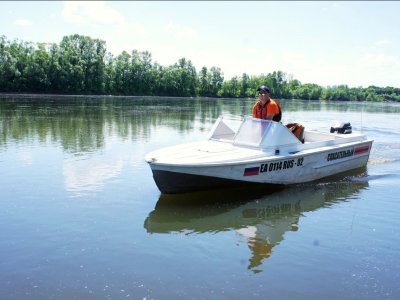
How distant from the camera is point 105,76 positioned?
9581cm

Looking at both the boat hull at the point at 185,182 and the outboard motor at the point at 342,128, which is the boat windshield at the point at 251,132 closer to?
the boat hull at the point at 185,182

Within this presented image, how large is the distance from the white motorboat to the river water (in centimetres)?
50

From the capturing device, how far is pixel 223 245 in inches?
285

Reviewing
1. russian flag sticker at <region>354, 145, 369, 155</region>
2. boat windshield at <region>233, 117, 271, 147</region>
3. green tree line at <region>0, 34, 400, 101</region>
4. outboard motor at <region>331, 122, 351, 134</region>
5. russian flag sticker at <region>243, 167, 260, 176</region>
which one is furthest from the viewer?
green tree line at <region>0, 34, 400, 101</region>

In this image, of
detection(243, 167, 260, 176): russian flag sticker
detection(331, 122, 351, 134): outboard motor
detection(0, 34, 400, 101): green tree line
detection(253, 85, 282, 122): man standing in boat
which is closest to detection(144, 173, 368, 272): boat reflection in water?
detection(243, 167, 260, 176): russian flag sticker

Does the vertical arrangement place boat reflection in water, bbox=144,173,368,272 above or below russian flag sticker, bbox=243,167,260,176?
below

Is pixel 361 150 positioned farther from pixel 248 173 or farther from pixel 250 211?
pixel 250 211

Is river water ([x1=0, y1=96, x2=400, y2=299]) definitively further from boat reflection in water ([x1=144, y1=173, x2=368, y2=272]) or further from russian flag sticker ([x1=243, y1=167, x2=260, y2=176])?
russian flag sticker ([x1=243, y1=167, x2=260, y2=176])

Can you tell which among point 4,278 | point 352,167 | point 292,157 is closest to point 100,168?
point 292,157

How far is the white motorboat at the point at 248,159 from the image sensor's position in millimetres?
9141

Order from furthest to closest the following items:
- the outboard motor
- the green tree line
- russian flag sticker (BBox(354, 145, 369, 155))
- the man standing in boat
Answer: the green tree line → the outboard motor → russian flag sticker (BBox(354, 145, 369, 155)) → the man standing in boat

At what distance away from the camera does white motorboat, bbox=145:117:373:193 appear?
30.0 ft

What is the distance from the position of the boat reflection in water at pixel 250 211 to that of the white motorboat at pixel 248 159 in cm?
40

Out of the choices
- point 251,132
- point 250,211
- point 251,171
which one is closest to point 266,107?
point 251,132
